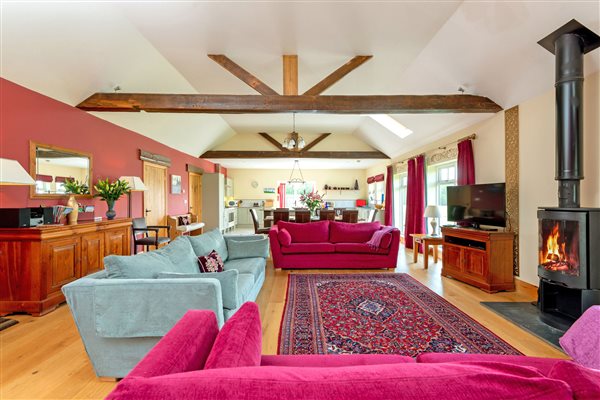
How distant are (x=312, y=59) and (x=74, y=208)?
3686mm

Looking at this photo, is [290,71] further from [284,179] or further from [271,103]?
[284,179]

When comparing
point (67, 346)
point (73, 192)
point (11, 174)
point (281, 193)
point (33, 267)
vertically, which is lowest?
point (67, 346)

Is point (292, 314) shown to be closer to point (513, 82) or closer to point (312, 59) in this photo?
point (312, 59)

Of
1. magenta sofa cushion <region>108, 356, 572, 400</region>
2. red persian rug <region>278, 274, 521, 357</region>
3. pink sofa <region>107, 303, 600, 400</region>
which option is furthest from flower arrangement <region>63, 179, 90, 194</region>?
magenta sofa cushion <region>108, 356, 572, 400</region>

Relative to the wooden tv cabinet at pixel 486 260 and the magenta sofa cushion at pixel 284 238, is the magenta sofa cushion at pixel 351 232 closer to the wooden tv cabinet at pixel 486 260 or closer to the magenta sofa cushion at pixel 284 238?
the magenta sofa cushion at pixel 284 238

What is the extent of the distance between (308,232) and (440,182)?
10.3 ft

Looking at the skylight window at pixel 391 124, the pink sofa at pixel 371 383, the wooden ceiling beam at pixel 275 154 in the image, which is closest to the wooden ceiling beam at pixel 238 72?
the skylight window at pixel 391 124

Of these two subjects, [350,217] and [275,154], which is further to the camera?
[275,154]

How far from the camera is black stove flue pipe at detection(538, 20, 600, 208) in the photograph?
260 centimetres

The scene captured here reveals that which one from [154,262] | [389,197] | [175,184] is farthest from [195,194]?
[154,262]

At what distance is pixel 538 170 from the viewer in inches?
137

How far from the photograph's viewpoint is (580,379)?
2.07 feet

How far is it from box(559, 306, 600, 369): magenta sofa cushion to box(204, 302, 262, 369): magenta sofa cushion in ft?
4.47

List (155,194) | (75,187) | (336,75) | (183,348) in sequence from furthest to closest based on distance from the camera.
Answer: (155,194) → (336,75) → (75,187) → (183,348)
